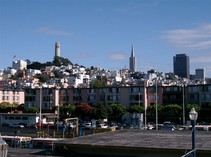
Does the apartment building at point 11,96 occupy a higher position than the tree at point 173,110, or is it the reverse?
the apartment building at point 11,96

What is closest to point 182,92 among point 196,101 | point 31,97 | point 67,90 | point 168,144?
point 196,101

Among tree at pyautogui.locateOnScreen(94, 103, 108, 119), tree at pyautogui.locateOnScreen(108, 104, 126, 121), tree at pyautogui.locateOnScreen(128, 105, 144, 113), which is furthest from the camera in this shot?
tree at pyautogui.locateOnScreen(94, 103, 108, 119)

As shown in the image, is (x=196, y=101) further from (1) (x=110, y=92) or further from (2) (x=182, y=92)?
(1) (x=110, y=92)

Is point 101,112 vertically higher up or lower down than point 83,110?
lower down

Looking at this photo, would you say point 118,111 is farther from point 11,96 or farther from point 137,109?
point 11,96

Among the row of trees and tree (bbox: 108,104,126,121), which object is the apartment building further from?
tree (bbox: 108,104,126,121)

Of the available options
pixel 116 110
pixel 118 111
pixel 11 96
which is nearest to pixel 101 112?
pixel 116 110

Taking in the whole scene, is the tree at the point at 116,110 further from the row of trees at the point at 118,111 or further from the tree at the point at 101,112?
the tree at the point at 101,112

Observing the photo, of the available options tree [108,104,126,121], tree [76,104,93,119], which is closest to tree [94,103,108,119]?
tree [108,104,126,121]

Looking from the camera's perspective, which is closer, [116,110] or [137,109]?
[137,109]

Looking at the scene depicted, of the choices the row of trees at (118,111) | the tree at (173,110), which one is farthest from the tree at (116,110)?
the tree at (173,110)

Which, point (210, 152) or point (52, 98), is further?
point (52, 98)

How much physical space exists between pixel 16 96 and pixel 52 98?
71.1 ft

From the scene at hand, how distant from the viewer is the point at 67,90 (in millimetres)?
89000
